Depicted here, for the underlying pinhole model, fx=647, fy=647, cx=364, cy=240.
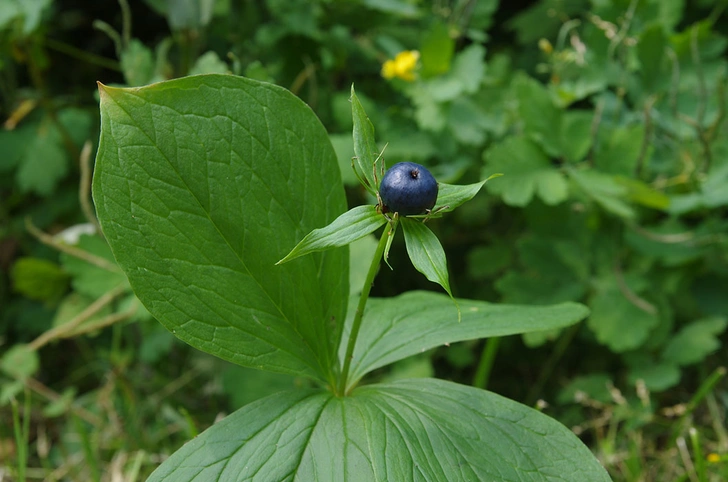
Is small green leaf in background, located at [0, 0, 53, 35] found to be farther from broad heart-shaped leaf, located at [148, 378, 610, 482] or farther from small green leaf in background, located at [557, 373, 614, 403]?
small green leaf in background, located at [557, 373, 614, 403]

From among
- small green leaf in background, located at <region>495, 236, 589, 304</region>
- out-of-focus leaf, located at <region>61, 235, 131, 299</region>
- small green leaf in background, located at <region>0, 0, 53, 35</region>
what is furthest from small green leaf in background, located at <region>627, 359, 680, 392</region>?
small green leaf in background, located at <region>0, 0, 53, 35</region>

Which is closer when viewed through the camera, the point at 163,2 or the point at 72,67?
the point at 163,2

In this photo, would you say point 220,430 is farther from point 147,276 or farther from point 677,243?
point 677,243

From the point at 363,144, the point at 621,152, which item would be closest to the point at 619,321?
the point at 621,152

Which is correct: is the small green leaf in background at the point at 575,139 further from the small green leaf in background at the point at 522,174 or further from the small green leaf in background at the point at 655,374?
the small green leaf in background at the point at 655,374

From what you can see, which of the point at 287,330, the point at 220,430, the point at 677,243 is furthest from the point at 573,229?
the point at 220,430

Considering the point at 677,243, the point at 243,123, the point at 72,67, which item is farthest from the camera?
the point at 72,67

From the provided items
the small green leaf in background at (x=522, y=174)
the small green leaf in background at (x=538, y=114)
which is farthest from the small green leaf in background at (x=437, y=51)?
the small green leaf in background at (x=522, y=174)
